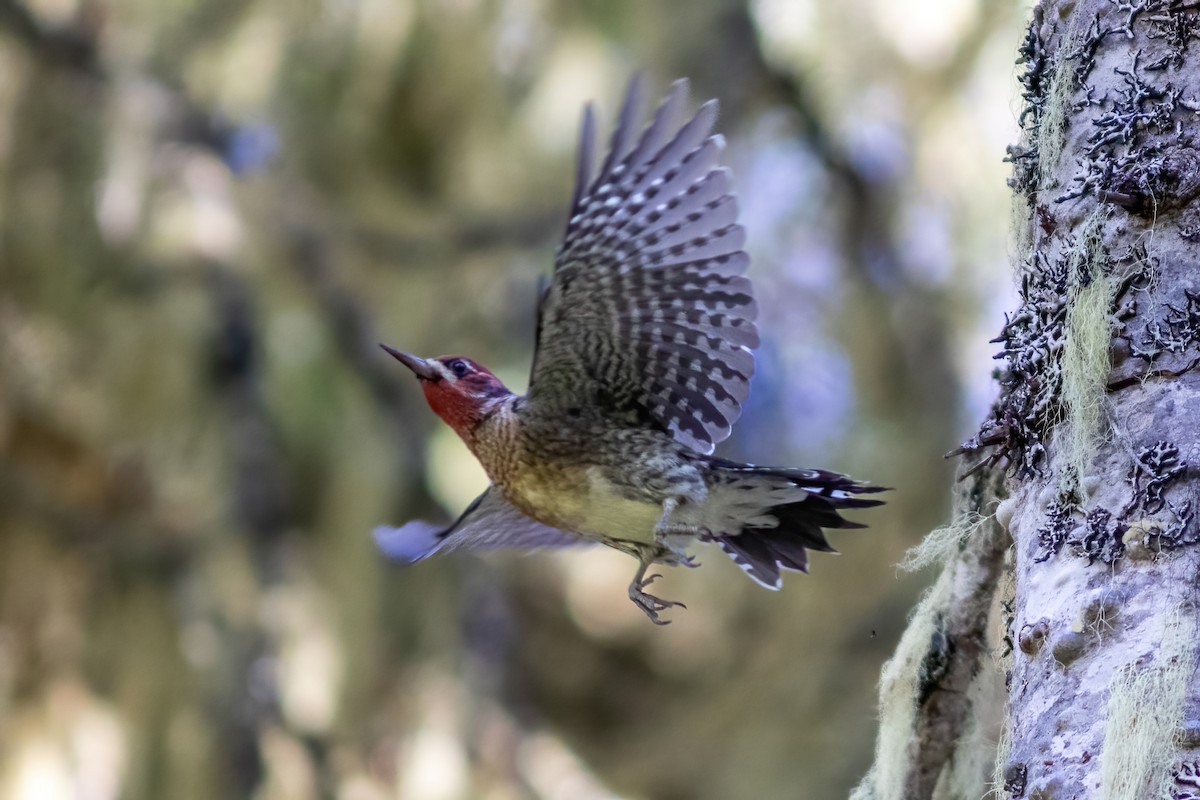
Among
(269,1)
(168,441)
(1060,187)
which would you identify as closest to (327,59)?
(269,1)

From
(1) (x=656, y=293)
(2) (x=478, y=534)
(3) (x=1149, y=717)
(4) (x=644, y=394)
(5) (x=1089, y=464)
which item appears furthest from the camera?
(2) (x=478, y=534)

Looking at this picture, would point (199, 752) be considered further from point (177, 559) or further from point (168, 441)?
point (168, 441)

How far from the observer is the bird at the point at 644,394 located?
8.35 feet

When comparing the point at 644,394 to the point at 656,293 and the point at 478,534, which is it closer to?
the point at 656,293

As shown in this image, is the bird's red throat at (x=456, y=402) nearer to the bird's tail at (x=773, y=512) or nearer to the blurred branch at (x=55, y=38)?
the bird's tail at (x=773, y=512)

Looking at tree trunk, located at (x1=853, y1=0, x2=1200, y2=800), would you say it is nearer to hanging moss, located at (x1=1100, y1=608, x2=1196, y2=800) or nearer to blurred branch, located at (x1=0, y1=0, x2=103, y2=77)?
hanging moss, located at (x1=1100, y1=608, x2=1196, y2=800)

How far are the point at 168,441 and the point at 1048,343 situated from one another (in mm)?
3695

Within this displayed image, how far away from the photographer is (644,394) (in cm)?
278

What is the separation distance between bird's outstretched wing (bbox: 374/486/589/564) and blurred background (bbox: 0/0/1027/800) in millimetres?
1917

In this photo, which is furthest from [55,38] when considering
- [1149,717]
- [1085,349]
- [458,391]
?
[1149,717]

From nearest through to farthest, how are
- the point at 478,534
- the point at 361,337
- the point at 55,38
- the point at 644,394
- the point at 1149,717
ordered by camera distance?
the point at 1149,717 → the point at 644,394 → the point at 478,534 → the point at 55,38 → the point at 361,337

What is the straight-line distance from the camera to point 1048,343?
1721mm

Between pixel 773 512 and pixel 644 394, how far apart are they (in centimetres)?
36

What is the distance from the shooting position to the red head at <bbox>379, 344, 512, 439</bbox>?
9.28 feet
